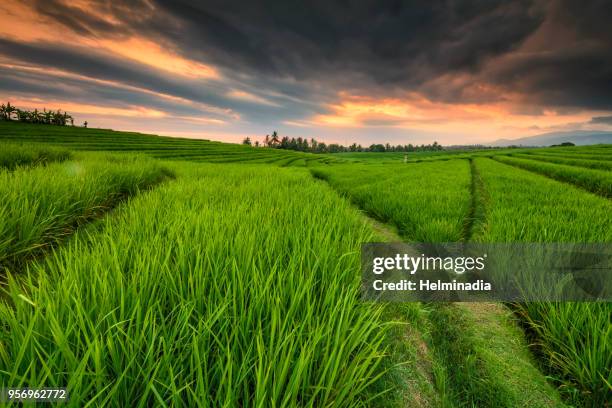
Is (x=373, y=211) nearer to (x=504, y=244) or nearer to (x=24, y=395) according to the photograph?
(x=504, y=244)

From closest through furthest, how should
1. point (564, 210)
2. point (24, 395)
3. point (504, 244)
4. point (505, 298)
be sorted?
point (24, 395) < point (505, 298) < point (504, 244) < point (564, 210)

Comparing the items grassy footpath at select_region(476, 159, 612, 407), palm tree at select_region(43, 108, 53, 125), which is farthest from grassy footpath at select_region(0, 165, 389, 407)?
palm tree at select_region(43, 108, 53, 125)

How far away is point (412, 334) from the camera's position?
5.83 feet

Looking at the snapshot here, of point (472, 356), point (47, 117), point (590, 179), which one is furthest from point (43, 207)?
point (47, 117)

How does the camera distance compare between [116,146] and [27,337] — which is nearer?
[27,337]

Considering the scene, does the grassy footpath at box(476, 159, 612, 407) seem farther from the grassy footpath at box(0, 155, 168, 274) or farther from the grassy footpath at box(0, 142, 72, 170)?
the grassy footpath at box(0, 142, 72, 170)

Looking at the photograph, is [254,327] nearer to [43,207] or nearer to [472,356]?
[472,356]

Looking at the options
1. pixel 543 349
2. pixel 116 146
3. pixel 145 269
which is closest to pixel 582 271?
pixel 543 349

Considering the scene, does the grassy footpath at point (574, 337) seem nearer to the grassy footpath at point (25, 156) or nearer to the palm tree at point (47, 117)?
the grassy footpath at point (25, 156)

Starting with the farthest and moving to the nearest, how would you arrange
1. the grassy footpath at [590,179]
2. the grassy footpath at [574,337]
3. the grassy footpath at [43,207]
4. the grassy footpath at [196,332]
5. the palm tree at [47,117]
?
the palm tree at [47,117], the grassy footpath at [590,179], the grassy footpath at [43,207], the grassy footpath at [574,337], the grassy footpath at [196,332]

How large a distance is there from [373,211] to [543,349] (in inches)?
148

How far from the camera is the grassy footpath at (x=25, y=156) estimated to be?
6123 mm

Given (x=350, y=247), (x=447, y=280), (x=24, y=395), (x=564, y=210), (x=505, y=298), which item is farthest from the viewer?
(x=564, y=210)

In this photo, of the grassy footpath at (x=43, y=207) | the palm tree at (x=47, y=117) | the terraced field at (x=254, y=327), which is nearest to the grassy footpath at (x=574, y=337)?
the terraced field at (x=254, y=327)
